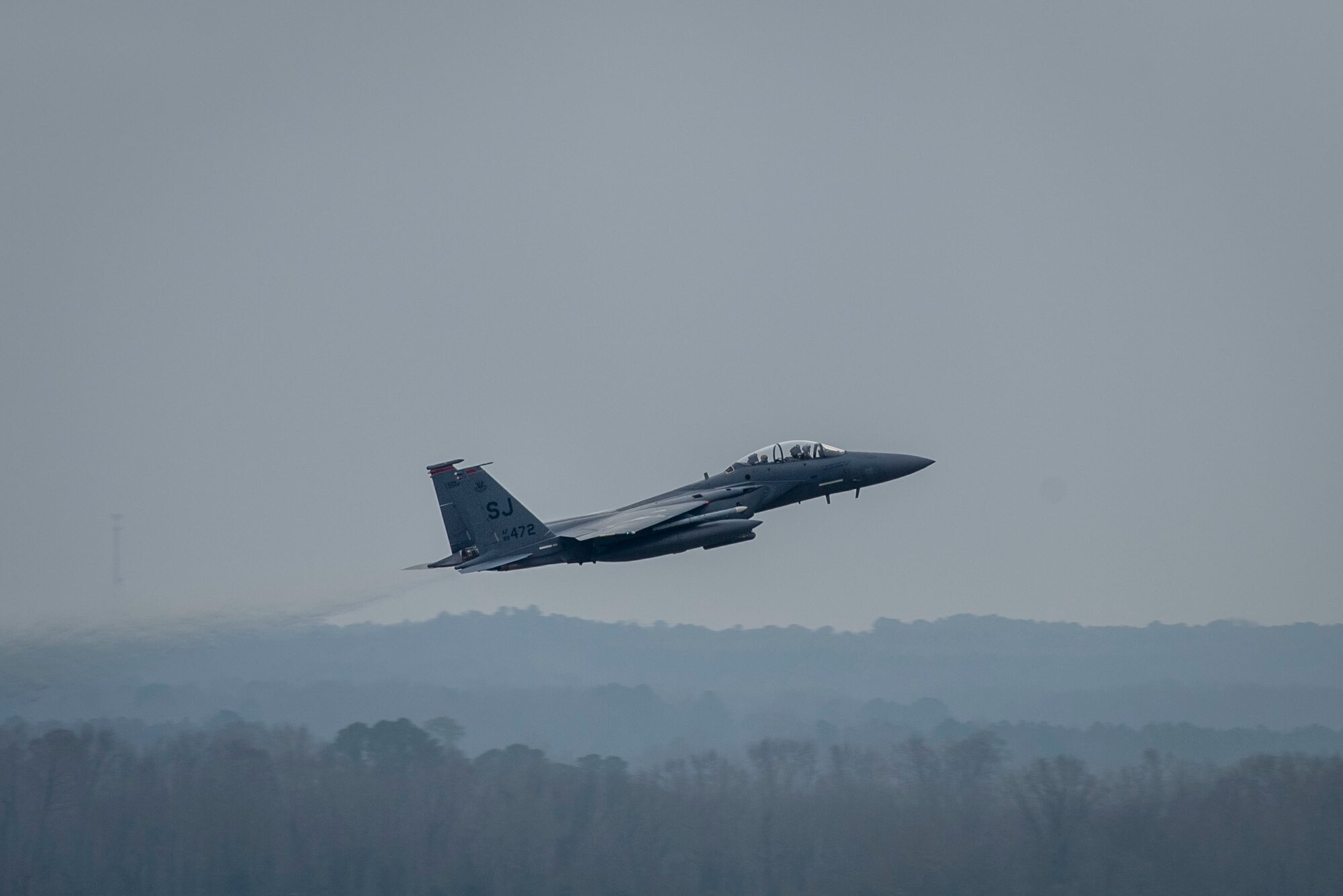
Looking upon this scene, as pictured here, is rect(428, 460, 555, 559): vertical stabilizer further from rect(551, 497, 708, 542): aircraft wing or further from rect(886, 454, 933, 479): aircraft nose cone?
rect(886, 454, 933, 479): aircraft nose cone

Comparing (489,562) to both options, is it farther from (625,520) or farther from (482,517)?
(625,520)

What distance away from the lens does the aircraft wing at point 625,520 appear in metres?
37.5

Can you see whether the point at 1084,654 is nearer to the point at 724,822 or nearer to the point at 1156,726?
the point at 1156,726

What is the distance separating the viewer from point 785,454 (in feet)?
133

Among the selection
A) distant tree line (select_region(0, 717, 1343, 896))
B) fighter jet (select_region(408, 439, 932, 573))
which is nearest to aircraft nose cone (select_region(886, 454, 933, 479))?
fighter jet (select_region(408, 439, 932, 573))

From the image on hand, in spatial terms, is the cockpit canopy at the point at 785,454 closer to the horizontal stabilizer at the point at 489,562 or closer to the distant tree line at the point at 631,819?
the horizontal stabilizer at the point at 489,562

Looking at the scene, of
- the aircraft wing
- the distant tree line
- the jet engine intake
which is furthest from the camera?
the distant tree line

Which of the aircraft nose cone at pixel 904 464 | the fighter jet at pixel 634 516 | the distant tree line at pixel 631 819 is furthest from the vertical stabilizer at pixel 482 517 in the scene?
the distant tree line at pixel 631 819

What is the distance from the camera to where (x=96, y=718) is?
5988 centimetres

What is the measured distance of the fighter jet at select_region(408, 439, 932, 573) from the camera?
38219mm

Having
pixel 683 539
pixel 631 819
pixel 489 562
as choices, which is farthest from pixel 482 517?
pixel 631 819

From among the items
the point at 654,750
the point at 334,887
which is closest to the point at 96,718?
the point at 334,887

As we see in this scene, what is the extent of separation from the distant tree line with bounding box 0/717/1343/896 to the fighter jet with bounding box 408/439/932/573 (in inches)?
990

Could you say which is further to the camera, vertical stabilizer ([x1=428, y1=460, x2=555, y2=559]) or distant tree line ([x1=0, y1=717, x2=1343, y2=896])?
distant tree line ([x1=0, y1=717, x2=1343, y2=896])
